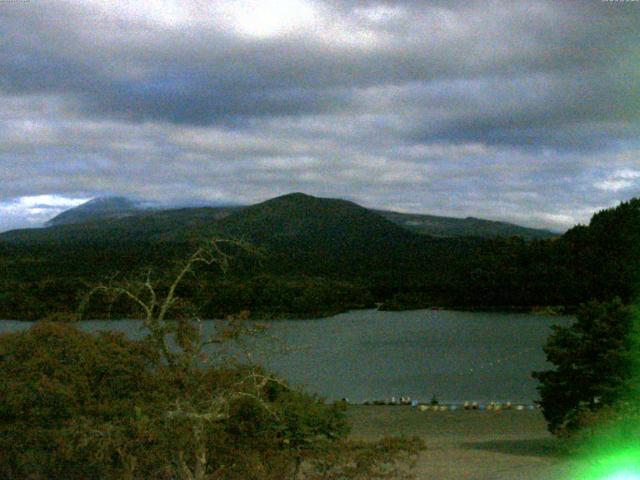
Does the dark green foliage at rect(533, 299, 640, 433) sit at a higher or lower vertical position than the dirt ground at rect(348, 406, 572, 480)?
higher

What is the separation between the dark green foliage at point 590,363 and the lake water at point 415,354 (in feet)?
22.7

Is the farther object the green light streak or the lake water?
the lake water

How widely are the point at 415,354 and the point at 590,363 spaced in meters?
26.8

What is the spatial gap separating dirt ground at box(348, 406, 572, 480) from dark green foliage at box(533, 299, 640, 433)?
882 mm

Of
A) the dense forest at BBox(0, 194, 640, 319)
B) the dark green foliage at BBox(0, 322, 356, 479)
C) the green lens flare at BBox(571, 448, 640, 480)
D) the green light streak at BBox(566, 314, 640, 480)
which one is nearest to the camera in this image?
the dark green foliage at BBox(0, 322, 356, 479)

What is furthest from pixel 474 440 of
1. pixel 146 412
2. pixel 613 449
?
pixel 146 412

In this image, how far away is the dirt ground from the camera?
13058 mm

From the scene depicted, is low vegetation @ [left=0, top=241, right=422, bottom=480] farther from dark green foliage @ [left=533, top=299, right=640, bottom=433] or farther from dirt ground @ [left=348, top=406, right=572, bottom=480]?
dark green foliage @ [left=533, top=299, right=640, bottom=433]

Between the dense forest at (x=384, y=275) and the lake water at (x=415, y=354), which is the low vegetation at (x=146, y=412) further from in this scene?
the dense forest at (x=384, y=275)

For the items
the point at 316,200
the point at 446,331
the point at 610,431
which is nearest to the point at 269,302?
the point at 446,331

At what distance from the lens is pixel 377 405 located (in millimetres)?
29125

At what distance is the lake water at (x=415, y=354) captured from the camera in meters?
32.0

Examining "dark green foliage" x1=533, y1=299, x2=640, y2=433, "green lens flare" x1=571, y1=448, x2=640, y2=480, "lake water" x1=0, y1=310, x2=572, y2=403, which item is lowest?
"lake water" x1=0, y1=310, x2=572, y2=403

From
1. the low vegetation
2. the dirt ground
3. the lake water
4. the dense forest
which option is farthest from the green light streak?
the dense forest
